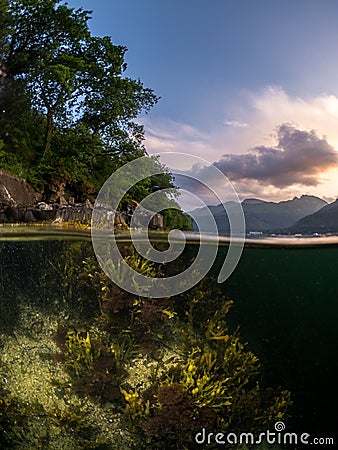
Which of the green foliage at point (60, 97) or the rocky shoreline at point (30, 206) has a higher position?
the green foliage at point (60, 97)

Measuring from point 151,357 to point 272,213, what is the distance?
1993 millimetres

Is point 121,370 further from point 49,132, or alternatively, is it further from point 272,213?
point 49,132

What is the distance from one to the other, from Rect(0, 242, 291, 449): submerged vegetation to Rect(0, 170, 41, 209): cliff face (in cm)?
67

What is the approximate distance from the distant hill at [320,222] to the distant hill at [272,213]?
0.05 metres

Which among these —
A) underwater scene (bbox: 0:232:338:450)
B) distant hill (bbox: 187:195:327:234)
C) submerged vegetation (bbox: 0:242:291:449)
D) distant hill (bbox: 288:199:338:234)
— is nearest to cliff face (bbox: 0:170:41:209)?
underwater scene (bbox: 0:232:338:450)

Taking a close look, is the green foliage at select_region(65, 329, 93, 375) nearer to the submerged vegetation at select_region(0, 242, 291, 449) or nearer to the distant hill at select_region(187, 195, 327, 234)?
the submerged vegetation at select_region(0, 242, 291, 449)

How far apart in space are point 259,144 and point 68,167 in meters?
2.08

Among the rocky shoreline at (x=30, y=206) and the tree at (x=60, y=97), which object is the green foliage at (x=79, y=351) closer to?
the rocky shoreline at (x=30, y=206)

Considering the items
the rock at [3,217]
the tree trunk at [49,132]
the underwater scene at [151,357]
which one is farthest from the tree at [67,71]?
the underwater scene at [151,357]

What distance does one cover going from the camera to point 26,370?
4.30m

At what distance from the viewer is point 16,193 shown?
178 inches

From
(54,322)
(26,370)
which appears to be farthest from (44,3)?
(26,370)

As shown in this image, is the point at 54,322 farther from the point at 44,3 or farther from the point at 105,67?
the point at 44,3

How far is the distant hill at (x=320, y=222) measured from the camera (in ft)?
15.4
